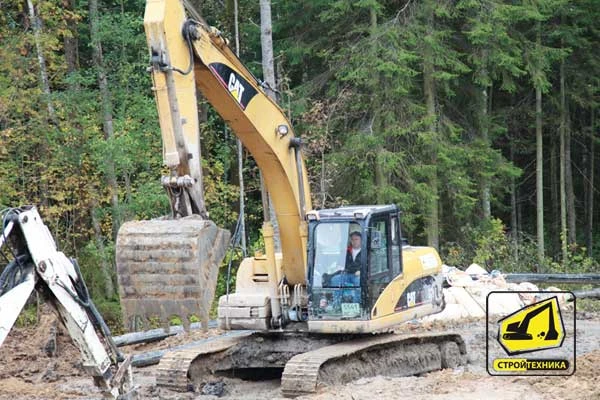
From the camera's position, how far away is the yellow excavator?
30.8ft

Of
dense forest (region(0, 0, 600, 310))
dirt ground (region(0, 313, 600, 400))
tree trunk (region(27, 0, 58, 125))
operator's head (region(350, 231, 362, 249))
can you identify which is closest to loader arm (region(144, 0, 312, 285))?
operator's head (region(350, 231, 362, 249))

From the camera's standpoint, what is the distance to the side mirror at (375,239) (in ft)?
37.1

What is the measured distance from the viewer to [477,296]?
17.5 meters

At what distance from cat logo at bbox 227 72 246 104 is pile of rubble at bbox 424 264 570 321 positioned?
717 centimetres

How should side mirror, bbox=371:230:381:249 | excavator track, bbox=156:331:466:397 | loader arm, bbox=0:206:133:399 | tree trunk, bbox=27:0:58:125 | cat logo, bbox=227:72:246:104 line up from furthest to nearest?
tree trunk, bbox=27:0:58:125
side mirror, bbox=371:230:381:249
excavator track, bbox=156:331:466:397
cat logo, bbox=227:72:246:104
loader arm, bbox=0:206:133:399

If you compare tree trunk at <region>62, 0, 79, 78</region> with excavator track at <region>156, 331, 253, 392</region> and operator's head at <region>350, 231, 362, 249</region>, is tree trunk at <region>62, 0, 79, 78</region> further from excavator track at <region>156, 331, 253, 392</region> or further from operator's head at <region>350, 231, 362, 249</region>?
operator's head at <region>350, 231, 362, 249</region>

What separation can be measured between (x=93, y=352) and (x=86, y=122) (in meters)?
14.3

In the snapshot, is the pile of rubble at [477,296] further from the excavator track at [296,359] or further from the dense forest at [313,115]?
the dense forest at [313,115]

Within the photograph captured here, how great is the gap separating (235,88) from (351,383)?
363cm

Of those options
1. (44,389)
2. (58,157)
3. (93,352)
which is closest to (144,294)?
(93,352)

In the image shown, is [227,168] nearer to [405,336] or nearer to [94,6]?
[94,6]

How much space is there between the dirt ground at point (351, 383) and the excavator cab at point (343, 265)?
889 mm

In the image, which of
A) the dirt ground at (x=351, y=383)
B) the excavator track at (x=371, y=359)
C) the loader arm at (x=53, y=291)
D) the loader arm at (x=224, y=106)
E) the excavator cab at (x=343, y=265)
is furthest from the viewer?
the excavator cab at (x=343, y=265)

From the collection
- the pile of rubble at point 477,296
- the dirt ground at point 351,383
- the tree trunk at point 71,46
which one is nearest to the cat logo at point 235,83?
the dirt ground at point 351,383
